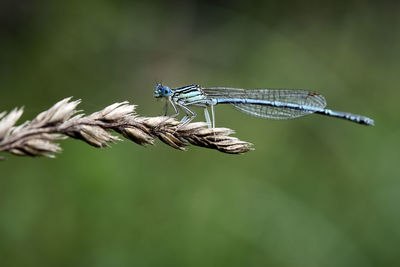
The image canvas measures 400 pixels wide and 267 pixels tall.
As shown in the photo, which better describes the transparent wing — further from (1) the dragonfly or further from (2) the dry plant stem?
(2) the dry plant stem

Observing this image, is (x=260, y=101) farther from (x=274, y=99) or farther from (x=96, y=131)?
(x=96, y=131)

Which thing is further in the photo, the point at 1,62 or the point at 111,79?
the point at 111,79

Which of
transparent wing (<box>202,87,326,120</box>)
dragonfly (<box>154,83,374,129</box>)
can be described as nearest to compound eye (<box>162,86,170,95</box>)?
dragonfly (<box>154,83,374,129</box>)

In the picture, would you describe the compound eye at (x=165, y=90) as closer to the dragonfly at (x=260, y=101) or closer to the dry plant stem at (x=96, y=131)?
the dragonfly at (x=260, y=101)

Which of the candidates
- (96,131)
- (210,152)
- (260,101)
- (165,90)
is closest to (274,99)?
(260,101)

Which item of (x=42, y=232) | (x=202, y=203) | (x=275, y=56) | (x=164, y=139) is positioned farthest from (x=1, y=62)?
(x=164, y=139)

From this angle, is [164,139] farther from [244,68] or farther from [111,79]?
[244,68]

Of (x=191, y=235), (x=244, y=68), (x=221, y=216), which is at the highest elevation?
(x=244, y=68)
